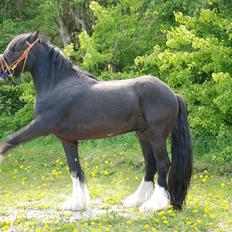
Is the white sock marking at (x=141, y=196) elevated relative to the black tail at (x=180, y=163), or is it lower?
lower

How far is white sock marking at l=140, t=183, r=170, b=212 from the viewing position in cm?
598

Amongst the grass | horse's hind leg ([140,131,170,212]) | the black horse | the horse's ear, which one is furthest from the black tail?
the horse's ear

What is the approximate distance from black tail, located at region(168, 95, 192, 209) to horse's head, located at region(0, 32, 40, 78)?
6.24 ft

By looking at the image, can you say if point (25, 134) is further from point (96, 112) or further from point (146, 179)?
point (146, 179)

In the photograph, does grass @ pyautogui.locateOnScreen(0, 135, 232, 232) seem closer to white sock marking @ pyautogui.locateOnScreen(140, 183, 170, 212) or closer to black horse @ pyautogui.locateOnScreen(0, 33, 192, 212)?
white sock marking @ pyautogui.locateOnScreen(140, 183, 170, 212)

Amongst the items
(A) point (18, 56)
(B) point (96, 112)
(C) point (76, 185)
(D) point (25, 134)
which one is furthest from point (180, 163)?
(A) point (18, 56)

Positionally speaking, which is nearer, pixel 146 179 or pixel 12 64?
pixel 12 64

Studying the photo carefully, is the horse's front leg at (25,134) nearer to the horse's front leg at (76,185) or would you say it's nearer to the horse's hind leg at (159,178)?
the horse's front leg at (76,185)

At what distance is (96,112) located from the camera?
594 cm

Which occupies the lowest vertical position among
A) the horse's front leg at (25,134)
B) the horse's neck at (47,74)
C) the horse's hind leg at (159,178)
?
the horse's hind leg at (159,178)

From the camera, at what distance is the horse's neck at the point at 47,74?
6086 millimetres

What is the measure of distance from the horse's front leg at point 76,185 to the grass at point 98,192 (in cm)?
14

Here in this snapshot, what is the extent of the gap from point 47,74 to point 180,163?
6.25 ft

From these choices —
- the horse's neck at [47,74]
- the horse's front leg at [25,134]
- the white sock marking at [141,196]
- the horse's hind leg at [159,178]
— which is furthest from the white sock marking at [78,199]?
the horse's neck at [47,74]
